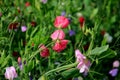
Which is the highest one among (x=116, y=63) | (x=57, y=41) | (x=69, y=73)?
(x=57, y=41)

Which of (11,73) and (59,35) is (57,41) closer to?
(59,35)

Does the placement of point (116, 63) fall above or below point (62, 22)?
below

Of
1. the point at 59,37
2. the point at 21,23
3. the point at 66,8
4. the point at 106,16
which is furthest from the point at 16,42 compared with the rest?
the point at 106,16

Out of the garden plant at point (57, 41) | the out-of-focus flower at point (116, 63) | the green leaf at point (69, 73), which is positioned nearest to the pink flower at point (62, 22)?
the garden plant at point (57, 41)

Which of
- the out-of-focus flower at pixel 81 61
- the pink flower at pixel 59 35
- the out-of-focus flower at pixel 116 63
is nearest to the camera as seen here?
the out-of-focus flower at pixel 81 61

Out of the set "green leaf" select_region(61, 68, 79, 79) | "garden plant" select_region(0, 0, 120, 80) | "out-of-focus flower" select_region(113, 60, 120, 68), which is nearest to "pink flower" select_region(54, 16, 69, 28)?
"garden plant" select_region(0, 0, 120, 80)

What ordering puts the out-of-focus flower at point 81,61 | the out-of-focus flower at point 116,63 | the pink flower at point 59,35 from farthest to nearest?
the out-of-focus flower at point 116,63 < the pink flower at point 59,35 < the out-of-focus flower at point 81,61

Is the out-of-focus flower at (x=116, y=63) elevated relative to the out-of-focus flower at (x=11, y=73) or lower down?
lower down

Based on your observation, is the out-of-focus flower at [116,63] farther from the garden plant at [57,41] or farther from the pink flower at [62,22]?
the pink flower at [62,22]

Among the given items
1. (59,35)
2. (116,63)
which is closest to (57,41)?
(59,35)

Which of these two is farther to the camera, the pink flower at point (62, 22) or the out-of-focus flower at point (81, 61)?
the pink flower at point (62, 22)

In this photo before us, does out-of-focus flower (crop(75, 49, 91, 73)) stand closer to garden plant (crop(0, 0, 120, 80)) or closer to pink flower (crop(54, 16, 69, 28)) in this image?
garden plant (crop(0, 0, 120, 80))

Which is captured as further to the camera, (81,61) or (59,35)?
(59,35)

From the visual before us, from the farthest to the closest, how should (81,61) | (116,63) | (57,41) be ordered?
(116,63)
(57,41)
(81,61)
